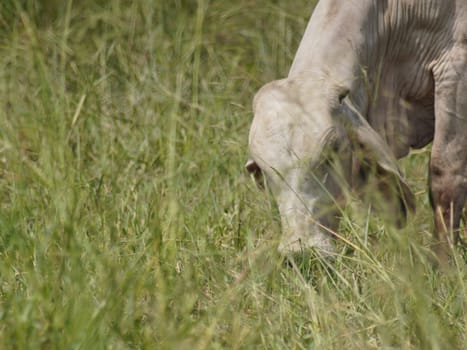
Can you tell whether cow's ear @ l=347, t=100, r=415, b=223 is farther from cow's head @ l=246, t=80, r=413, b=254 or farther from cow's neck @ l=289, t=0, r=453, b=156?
cow's neck @ l=289, t=0, r=453, b=156

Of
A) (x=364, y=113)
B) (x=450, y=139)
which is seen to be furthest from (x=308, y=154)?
(x=450, y=139)

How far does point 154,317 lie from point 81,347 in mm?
324

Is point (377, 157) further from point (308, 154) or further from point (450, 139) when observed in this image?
point (450, 139)

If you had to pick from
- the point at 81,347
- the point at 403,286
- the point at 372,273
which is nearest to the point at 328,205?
the point at 372,273

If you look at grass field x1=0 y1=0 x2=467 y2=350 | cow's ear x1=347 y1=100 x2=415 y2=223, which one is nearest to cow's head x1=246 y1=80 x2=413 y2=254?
cow's ear x1=347 y1=100 x2=415 y2=223

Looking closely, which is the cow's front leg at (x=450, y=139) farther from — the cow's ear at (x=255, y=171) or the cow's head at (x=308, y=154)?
the cow's ear at (x=255, y=171)

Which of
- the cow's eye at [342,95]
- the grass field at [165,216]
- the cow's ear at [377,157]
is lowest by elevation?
the grass field at [165,216]

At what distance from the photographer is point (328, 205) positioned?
412 cm

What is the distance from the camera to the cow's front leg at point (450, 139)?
455cm

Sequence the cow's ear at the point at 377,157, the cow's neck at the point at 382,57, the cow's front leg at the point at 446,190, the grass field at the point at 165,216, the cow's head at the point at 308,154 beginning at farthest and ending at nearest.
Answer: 1. the cow's front leg at the point at 446,190
2. the cow's neck at the point at 382,57
3. the cow's ear at the point at 377,157
4. the cow's head at the point at 308,154
5. the grass field at the point at 165,216

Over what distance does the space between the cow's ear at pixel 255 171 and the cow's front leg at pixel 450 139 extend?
0.76 m

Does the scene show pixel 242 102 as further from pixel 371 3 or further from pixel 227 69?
pixel 371 3

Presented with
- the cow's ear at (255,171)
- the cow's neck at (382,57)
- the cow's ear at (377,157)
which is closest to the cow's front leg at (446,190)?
the cow's neck at (382,57)

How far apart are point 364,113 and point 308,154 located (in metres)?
0.62
